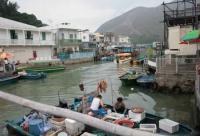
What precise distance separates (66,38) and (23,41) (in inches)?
742

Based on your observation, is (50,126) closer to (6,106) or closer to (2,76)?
(6,106)

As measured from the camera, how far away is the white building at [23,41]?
39.9 m

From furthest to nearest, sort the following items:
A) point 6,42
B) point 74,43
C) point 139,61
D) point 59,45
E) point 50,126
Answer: point 74,43
point 59,45
point 139,61
point 6,42
point 50,126

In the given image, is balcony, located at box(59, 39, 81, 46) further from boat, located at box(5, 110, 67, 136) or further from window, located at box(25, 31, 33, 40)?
boat, located at box(5, 110, 67, 136)

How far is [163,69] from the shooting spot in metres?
19.2

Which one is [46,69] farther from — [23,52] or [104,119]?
[104,119]

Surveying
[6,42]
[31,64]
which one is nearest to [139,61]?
[31,64]

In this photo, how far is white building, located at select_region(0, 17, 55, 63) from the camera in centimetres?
3988

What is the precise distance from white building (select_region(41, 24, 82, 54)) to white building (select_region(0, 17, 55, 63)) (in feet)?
27.1

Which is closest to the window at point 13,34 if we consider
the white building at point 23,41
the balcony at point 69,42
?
the white building at point 23,41

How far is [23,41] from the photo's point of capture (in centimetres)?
4250

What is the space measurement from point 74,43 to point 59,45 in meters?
4.95

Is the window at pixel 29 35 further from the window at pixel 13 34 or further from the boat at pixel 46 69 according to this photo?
the boat at pixel 46 69

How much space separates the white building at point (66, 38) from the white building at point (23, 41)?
8.25 m
